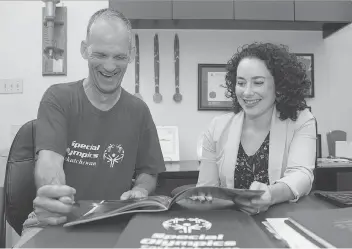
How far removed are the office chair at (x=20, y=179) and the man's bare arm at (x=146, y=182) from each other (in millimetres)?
349

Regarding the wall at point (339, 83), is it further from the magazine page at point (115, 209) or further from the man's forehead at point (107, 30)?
the magazine page at point (115, 209)

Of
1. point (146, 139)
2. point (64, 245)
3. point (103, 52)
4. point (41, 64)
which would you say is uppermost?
point (41, 64)

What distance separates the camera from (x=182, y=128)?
2.63 meters

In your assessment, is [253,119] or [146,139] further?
[253,119]

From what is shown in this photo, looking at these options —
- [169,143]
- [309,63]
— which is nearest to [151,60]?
[169,143]

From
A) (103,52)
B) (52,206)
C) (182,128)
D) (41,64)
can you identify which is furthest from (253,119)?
(41,64)

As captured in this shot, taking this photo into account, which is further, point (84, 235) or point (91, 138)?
point (91, 138)

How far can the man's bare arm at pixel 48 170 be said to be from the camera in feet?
3.25

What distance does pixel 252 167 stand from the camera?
1421 mm

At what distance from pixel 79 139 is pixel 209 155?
0.57 m

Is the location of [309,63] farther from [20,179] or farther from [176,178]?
[20,179]

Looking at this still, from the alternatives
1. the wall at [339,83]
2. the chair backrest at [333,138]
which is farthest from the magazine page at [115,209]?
the wall at [339,83]

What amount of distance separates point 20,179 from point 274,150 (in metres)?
0.90

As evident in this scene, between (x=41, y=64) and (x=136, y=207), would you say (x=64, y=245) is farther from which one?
(x=41, y=64)
